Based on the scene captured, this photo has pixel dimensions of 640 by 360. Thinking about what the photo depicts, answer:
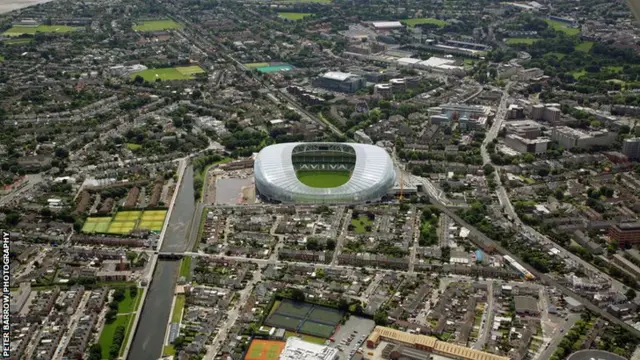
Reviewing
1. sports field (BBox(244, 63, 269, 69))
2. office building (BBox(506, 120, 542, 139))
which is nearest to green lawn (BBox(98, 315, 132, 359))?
office building (BBox(506, 120, 542, 139))

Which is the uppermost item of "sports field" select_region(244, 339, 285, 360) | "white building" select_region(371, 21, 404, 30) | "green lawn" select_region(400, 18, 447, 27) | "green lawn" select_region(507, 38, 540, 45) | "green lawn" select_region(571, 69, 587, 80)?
"sports field" select_region(244, 339, 285, 360)

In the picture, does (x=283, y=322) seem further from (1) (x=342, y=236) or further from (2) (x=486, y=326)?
(1) (x=342, y=236)

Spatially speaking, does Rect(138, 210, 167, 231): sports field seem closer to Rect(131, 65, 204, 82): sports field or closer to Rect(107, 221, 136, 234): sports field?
Rect(107, 221, 136, 234): sports field

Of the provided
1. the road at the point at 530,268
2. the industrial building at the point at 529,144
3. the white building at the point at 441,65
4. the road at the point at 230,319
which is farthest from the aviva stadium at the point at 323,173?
the white building at the point at 441,65

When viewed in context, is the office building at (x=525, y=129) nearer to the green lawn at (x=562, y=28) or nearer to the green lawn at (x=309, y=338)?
the green lawn at (x=309, y=338)

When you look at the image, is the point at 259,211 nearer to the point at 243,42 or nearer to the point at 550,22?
the point at 243,42

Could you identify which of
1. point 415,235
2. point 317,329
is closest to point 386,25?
point 415,235

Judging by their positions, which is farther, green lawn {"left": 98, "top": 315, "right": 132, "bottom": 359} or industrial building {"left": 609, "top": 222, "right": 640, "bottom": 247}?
industrial building {"left": 609, "top": 222, "right": 640, "bottom": 247}
